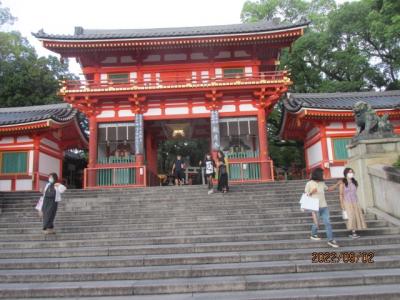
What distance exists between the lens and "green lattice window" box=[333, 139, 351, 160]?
17625mm

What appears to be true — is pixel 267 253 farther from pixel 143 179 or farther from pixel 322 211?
pixel 143 179

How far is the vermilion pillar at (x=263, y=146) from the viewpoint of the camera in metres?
16.2

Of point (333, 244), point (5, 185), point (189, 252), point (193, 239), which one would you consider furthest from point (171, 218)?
point (5, 185)

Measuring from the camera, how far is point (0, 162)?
17.6 m

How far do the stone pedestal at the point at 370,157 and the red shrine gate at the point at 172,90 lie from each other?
634 cm

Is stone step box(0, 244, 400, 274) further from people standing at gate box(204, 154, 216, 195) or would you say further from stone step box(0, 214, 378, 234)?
people standing at gate box(204, 154, 216, 195)

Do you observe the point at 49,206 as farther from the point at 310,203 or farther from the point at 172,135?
the point at 172,135

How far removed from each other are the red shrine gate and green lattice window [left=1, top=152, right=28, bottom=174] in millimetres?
3779

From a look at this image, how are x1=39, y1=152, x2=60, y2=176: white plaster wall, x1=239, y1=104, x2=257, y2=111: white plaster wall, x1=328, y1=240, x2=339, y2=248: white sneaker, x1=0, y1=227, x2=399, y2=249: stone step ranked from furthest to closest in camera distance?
x1=39, y1=152, x2=60, y2=176: white plaster wall, x1=239, y1=104, x2=257, y2=111: white plaster wall, x1=0, y1=227, x2=399, y2=249: stone step, x1=328, y1=240, x2=339, y2=248: white sneaker

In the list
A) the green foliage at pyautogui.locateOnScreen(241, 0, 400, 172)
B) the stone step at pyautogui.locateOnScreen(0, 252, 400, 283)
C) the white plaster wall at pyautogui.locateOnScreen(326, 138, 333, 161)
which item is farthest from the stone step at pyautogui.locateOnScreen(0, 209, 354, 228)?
the green foliage at pyautogui.locateOnScreen(241, 0, 400, 172)

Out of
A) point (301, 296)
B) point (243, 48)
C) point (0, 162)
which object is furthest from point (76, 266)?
point (243, 48)

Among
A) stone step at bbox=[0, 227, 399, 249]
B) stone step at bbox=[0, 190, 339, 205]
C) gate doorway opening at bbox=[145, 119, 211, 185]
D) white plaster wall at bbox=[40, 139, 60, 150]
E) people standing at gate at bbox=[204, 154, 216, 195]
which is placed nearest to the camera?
stone step at bbox=[0, 227, 399, 249]

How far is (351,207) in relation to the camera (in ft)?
26.1

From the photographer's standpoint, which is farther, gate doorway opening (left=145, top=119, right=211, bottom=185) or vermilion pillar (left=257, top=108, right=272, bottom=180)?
gate doorway opening (left=145, top=119, right=211, bottom=185)
